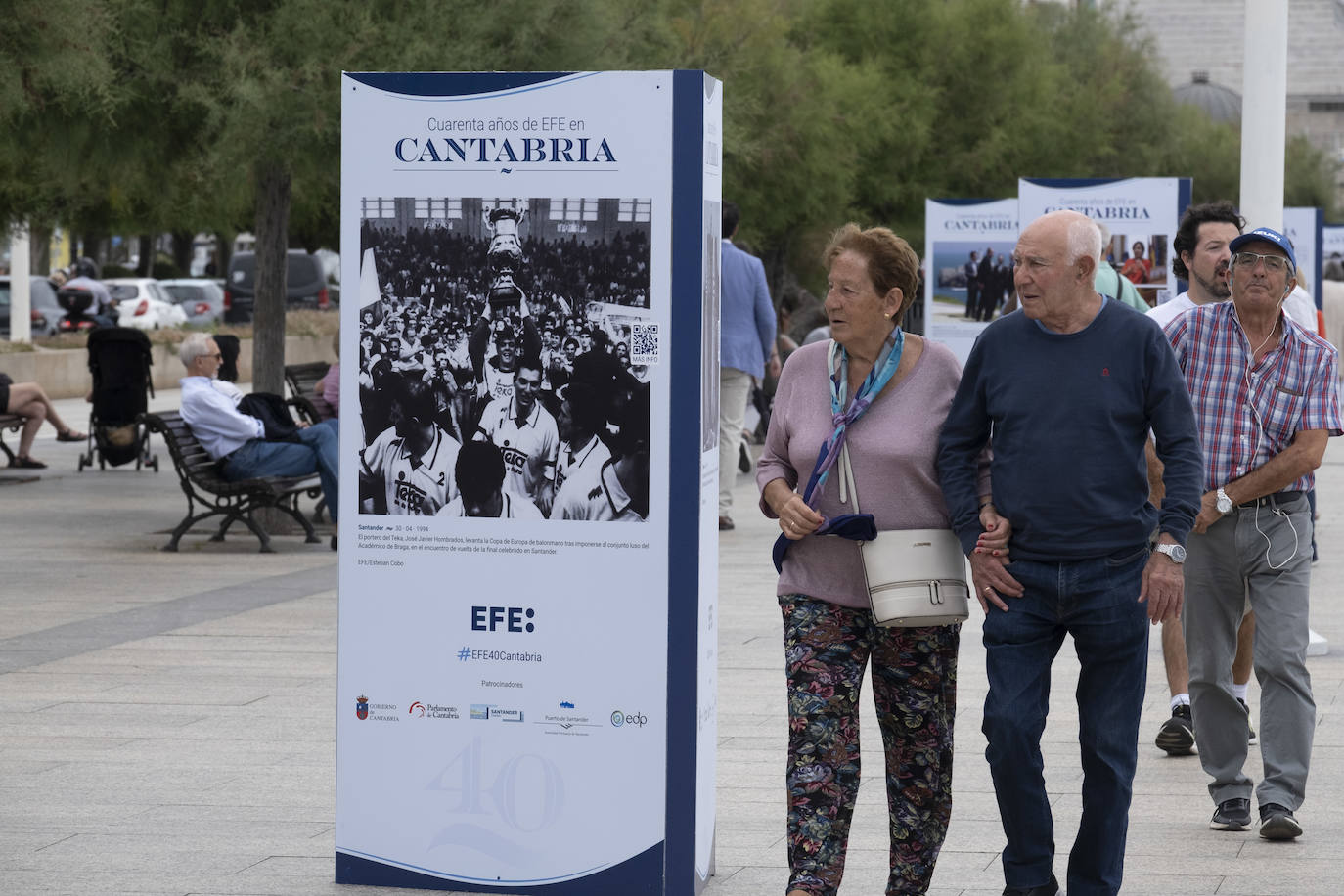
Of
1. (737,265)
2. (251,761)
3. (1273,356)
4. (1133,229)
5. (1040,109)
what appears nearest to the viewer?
(1273,356)

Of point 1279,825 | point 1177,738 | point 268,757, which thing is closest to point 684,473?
point 1279,825

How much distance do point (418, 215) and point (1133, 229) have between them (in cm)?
1111

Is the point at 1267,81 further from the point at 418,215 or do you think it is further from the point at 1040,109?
the point at 1040,109

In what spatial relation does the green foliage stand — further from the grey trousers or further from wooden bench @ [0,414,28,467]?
the grey trousers

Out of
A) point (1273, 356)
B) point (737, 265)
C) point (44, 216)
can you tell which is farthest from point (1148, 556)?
point (44, 216)

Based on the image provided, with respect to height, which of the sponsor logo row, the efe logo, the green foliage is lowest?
the sponsor logo row

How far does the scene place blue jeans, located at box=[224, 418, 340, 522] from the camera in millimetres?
12039

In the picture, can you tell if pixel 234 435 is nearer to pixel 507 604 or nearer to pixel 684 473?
pixel 507 604

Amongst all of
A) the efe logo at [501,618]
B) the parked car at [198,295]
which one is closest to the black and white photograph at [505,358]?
the efe logo at [501,618]

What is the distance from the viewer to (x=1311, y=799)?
6.14m

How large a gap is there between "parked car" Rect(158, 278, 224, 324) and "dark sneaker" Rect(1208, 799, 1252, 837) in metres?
42.0

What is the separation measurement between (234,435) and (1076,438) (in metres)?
8.24

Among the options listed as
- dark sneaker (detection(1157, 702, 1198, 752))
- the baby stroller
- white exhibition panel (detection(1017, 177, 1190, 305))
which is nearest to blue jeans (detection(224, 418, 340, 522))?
the baby stroller

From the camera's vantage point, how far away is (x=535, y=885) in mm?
4949
